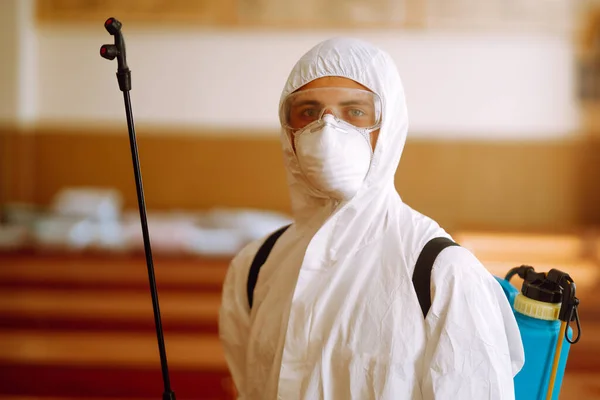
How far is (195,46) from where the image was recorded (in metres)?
5.26

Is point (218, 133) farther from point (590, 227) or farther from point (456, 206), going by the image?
point (590, 227)

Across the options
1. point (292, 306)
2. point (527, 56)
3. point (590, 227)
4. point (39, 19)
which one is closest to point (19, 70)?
point (39, 19)

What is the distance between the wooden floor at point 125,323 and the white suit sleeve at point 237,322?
140 cm

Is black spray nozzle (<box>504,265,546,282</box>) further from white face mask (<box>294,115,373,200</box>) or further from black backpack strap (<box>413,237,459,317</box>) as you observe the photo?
white face mask (<box>294,115,373,200</box>)

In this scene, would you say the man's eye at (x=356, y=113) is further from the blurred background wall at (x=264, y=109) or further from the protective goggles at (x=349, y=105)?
the blurred background wall at (x=264, y=109)

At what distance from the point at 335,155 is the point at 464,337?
0.41 m

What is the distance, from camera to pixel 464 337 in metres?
1.00

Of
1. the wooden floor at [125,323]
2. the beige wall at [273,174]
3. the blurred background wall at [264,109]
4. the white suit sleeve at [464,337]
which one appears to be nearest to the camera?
the white suit sleeve at [464,337]

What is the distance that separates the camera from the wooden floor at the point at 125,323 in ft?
9.36

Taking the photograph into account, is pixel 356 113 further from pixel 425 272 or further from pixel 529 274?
pixel 529 274

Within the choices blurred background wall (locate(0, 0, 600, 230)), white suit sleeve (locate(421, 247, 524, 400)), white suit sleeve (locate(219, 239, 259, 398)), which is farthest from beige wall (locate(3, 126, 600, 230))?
white suit sleeve (locate(421, 247, 524, 400))

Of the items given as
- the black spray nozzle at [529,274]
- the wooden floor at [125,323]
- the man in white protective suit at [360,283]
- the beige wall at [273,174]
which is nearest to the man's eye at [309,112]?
the man in white protective suit at [360,283]

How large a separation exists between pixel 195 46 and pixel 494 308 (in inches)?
185

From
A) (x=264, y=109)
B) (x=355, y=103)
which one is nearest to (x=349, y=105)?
(x=355, y=103)
